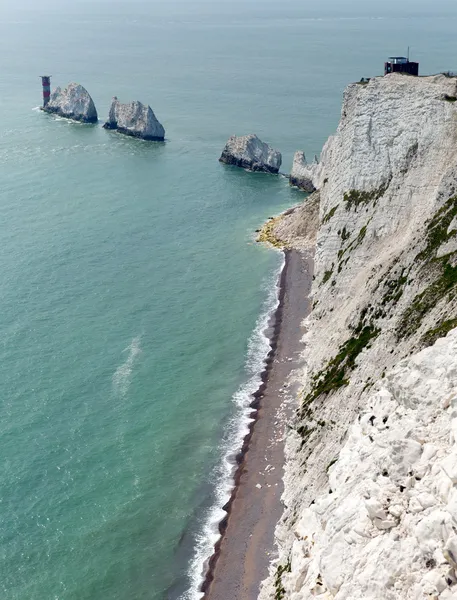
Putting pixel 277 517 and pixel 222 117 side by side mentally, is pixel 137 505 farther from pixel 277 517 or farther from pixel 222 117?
pixel 222 117

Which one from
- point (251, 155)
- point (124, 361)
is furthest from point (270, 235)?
point (124, 361)

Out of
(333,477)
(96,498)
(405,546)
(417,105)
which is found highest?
(417,105)

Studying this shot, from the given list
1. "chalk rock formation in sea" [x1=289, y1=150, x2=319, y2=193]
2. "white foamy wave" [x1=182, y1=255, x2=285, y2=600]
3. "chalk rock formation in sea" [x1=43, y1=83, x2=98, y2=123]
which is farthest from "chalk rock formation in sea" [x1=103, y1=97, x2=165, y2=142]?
"white foamy wave" [x1=182, y1=255, x2=285, y2=600]

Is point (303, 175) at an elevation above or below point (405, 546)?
below

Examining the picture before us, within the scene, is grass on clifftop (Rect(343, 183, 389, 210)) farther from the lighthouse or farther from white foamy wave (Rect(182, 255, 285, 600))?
the lighthouse

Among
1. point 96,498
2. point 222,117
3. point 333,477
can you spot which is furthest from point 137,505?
point 222,117

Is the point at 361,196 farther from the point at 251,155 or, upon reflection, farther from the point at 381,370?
the point at 251,155

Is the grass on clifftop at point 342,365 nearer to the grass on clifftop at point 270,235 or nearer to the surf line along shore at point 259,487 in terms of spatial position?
the surf line along shore at point 259,487

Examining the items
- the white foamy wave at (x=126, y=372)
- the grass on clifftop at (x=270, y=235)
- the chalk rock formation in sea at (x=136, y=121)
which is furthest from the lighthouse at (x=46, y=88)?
the white foamy wave at (x=126, y=372)

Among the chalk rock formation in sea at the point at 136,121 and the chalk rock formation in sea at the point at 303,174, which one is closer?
the chalk rock formation in sea at the point at 303,174
